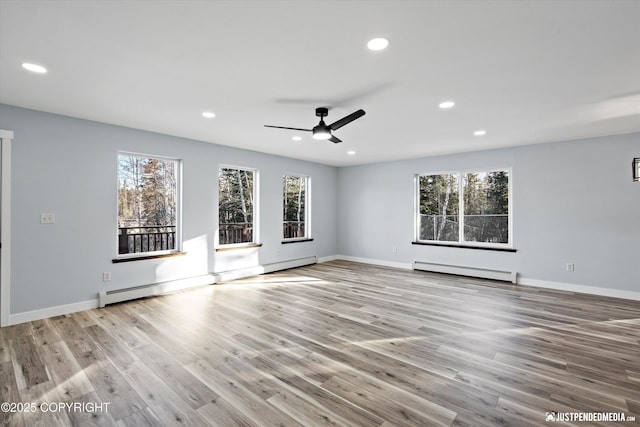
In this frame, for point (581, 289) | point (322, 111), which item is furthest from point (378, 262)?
point (322, 111)

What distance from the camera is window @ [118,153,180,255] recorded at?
4620 mm

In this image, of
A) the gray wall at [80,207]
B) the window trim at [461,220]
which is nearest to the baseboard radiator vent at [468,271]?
the window trim at [461,220]

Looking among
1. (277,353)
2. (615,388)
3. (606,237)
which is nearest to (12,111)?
(277,353)

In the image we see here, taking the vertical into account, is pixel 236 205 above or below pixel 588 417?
above

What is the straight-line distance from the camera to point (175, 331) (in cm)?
334

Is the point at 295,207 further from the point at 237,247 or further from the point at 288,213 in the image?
the point at 237,247

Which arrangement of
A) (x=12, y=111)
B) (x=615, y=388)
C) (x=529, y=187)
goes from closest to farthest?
1. (x=615, y=388)
2. (x=12, y=111)
3. (x=529, y=187)

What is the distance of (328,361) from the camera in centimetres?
269

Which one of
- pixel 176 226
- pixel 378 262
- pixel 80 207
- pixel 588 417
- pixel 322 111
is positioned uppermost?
pixel 322 111

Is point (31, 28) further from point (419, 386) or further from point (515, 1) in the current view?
point (419, 386)

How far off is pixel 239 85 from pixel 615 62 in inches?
128

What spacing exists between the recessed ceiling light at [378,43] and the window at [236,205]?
4226mm

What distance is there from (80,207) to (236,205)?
2.56 meters

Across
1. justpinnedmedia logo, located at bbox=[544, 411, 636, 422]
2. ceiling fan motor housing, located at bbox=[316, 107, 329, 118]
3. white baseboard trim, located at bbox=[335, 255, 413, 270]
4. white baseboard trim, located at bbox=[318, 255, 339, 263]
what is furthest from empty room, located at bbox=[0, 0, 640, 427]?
white baseboard trim, located at bbox=[318, 255, 339, 263]
